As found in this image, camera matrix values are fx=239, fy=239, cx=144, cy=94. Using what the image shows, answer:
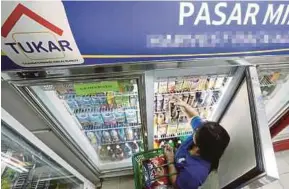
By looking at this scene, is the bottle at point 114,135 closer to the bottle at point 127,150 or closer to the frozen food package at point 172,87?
the bottle at point 127,150

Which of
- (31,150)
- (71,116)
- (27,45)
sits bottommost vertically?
(31,150)

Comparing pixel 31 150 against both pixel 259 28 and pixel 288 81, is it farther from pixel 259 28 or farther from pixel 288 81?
pixel 288 81

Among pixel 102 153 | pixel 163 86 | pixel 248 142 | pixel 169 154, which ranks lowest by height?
pixel 248 142

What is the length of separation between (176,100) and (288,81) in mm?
782

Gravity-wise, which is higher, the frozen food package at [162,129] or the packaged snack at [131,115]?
the frozen food package at [162,129]

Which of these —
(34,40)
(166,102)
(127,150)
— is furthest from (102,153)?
(34,40)

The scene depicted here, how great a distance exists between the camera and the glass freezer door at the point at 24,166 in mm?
1202

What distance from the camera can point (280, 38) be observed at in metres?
1.08

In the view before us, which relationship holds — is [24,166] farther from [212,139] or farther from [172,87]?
[212,139]

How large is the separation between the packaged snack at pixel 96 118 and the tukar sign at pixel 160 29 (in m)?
0.66

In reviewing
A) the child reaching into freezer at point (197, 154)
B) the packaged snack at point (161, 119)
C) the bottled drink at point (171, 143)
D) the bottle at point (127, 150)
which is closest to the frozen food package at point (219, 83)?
the child reaching into freezer at point (197, 154)

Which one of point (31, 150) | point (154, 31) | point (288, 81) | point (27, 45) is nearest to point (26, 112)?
point (31, 150)

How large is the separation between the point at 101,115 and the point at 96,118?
2.1 inches

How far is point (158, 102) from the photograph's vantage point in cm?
163
